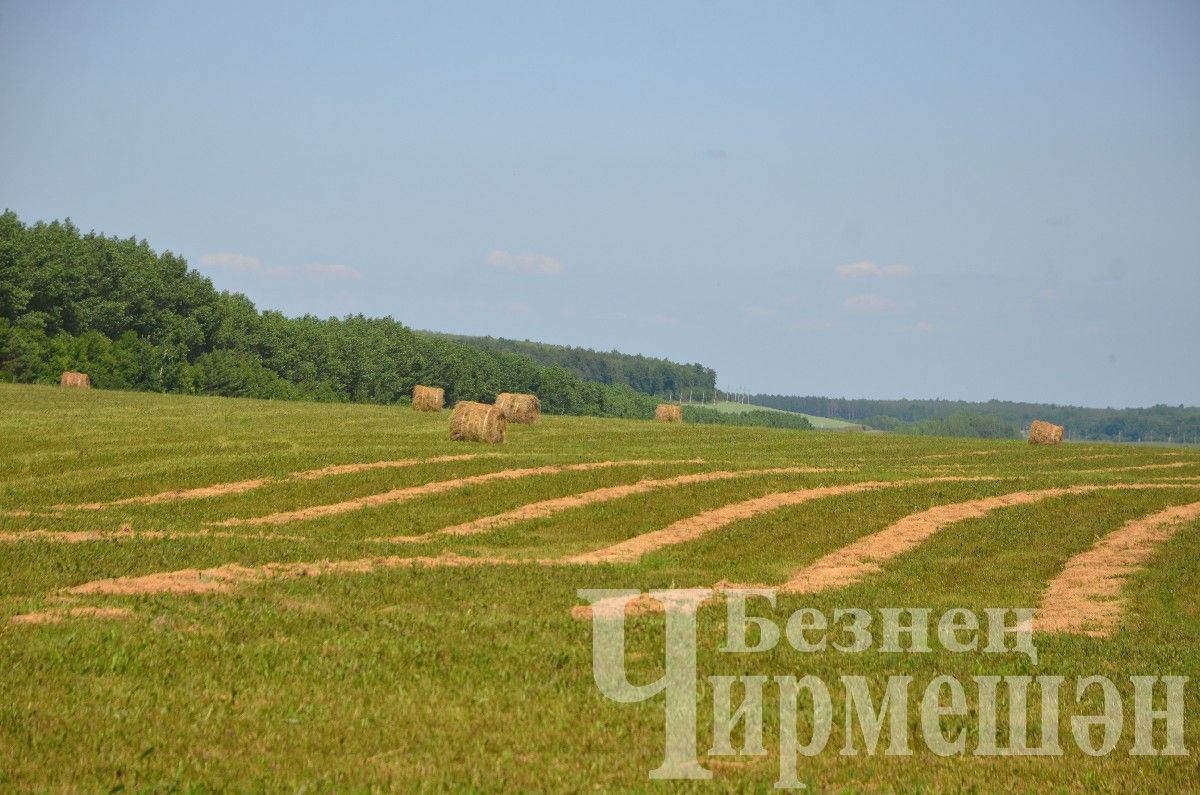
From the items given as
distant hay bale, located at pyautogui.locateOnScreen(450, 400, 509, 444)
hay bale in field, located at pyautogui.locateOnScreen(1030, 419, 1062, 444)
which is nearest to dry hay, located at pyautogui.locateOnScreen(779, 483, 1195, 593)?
distant hay bale, located at pyautogui.locateOnScreen(450, 400, 509, 444)

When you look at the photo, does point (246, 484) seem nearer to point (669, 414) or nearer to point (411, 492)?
point (411, 492)

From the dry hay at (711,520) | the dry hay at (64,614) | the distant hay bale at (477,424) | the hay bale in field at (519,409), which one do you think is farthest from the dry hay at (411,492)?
the hay bale in field at (519,409)

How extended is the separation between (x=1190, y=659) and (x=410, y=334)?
172725mm

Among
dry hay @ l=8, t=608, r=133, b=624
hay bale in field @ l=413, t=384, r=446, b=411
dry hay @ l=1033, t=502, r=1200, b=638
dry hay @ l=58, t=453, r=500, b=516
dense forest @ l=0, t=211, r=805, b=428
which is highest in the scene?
dense forest @ l=0, t=211, r=805, b=428

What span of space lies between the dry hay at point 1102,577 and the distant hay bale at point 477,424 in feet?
90.9

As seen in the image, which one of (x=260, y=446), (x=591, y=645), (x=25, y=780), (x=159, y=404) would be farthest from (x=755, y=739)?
(x=159, y=404)

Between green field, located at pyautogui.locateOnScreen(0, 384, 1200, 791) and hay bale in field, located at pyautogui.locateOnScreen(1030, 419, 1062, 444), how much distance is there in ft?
90.7

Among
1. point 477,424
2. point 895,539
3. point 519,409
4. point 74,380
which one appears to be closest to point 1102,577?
point 895,539

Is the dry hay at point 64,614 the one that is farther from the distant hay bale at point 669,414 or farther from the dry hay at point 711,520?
the distant hay bale at point 669,414

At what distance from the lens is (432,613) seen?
59.9 ft

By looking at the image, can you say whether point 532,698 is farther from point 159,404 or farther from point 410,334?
point 410,334

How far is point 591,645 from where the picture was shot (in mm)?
16359

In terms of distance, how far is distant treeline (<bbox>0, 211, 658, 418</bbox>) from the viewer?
358ft

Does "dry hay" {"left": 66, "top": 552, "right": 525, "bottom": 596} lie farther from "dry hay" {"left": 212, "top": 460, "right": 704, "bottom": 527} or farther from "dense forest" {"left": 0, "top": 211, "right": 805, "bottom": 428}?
"dense forest" {"left": 0, "top": 211, "right": 805, "bottom": 428}
